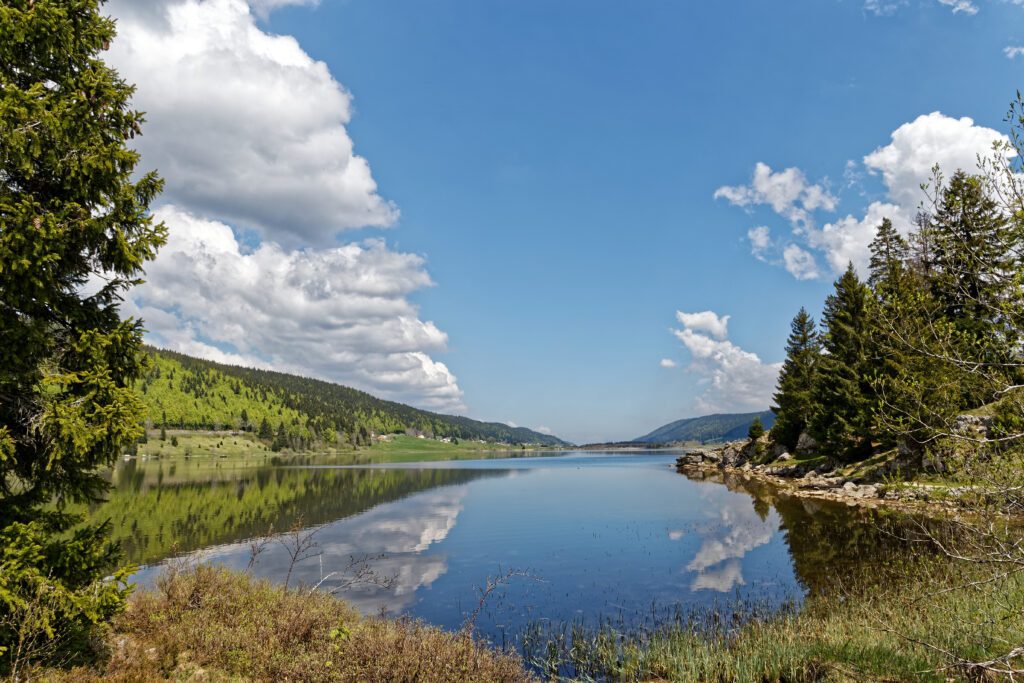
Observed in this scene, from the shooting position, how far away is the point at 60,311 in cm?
1052

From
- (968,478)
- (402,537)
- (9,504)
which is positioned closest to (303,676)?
(9,504)

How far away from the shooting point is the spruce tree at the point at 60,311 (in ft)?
31.0

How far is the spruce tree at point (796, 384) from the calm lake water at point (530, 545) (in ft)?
65.2

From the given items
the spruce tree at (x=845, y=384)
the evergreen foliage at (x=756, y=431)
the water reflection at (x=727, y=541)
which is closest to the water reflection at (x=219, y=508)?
the water reflection at (x=727, y=541)

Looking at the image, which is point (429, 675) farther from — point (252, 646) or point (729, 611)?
point (729, 611)

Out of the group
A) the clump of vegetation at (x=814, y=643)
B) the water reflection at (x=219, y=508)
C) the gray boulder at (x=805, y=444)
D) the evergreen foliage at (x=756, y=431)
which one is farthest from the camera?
the evergreen foliage at (x=756, y=431)

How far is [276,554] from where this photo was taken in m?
30.8

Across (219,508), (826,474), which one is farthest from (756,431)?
(219,508)

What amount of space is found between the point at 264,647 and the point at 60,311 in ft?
28.6

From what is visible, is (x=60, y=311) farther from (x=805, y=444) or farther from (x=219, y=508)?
(x=805, y=444)

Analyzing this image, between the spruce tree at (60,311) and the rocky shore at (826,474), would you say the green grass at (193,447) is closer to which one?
the rocky shore at (826,474)

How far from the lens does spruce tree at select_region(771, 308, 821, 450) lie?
74.2 meters

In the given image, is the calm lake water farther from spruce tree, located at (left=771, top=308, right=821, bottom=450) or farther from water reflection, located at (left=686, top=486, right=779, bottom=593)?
spruce tree, located at (left=771, top=308, right=821, bottom=450)

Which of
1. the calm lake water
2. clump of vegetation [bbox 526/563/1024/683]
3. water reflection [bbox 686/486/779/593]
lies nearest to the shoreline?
clump of vegetation [bbox 526/563/1024/683]
